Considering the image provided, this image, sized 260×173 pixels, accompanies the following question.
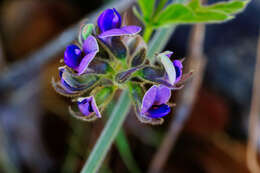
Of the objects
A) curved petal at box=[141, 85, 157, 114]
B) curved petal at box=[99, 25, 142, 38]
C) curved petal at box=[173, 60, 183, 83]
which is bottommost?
curved petal at box=[141, 85, 157, 114]

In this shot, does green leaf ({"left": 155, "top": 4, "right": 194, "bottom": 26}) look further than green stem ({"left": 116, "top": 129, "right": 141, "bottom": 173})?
No

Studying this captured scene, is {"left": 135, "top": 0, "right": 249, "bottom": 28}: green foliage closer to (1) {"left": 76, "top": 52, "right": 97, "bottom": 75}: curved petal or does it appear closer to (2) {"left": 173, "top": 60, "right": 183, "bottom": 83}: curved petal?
(2) {"left": 173, "top": 60, "right": 183, "bottom": 83}: curved petal

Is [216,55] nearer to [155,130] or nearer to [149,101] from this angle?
[155,130]

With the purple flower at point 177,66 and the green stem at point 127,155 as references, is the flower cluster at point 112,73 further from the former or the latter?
the green stem at point 127,155

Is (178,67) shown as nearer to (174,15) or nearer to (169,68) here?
(169,68)

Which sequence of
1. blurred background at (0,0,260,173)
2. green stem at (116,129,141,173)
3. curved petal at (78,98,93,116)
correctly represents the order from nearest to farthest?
curved petal at (78,98,93,116) < green stem at (116,129,141,173) < blurred background at (0,0,260,173)

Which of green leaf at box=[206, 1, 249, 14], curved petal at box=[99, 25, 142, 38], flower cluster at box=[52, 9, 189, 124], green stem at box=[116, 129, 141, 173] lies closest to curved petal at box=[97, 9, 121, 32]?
flower cluster at box=[52, 9, 189, 124]

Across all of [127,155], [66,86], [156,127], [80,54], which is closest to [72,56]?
[80,54]

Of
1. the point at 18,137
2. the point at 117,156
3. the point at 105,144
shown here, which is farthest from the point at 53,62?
the point at 105,144

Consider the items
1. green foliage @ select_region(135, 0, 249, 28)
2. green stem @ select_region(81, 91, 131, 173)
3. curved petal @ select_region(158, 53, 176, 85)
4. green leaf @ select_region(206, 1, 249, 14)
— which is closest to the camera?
curved petal @ select_region(158, 53, 176, 85)
